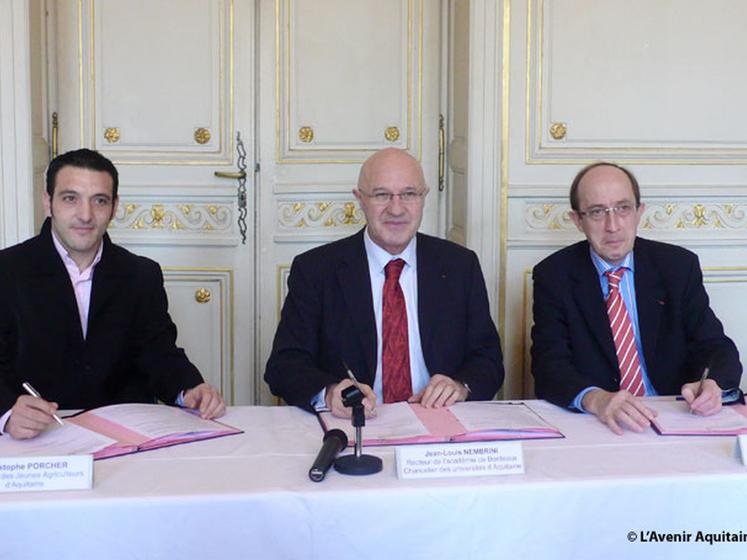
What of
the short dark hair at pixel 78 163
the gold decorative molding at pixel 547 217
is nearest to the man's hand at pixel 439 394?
the short dark hair at pixel 78 163

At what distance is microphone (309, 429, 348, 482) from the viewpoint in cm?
175

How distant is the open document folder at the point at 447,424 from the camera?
6.60 ft

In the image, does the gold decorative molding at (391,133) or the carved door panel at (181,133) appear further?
the gold decorative molding at (391,133)

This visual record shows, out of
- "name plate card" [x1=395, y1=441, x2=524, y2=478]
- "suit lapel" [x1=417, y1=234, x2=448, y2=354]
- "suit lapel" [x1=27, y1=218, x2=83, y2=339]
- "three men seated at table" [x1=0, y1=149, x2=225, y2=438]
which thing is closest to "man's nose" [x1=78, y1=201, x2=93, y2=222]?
"three men seated at table" [x1=0, y1=149, x2=225, y2=438]

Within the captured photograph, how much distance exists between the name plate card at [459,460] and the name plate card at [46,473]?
21.0 inches

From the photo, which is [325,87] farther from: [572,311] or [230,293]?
[572,311]

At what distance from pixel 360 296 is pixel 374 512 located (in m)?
1.14

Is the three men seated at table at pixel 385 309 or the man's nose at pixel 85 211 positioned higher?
the man's nose at pixel 85 211

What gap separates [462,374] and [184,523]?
112 centimetres

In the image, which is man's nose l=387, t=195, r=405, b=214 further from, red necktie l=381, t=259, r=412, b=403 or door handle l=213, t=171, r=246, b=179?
door handle l=213, t=171, r=246, b=179

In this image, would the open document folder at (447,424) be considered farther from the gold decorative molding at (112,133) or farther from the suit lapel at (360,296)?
the gold decorative molding at (112,133)

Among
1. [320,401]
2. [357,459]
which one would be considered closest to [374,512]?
[357,459]

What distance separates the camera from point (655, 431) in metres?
2.11

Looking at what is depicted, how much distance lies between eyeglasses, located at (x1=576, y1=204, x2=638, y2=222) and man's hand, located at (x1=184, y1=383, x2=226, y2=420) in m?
1.17
